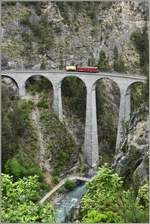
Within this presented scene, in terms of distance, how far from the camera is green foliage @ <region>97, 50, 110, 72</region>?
48.0 meters

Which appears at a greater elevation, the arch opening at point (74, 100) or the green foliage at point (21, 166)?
the arch opening at point (74, 100)

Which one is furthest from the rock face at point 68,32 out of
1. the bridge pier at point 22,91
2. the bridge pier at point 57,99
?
the bridge pier at point 57,99

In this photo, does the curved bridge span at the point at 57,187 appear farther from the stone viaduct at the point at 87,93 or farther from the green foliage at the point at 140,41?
the green foliage at the point at 140,41

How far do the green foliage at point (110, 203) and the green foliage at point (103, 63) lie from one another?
3495cm

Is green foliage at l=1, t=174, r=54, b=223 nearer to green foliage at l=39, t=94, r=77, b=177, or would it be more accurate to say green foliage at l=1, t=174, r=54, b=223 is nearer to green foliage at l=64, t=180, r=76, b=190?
green foliage at l=64, t=180, r=76, b=190

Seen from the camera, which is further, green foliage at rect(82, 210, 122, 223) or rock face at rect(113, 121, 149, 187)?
rock face at rect(113, 121, 149, 187)

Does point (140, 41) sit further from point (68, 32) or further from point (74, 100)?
point (74, 100)

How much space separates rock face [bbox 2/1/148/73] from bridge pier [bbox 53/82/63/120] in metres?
5.29

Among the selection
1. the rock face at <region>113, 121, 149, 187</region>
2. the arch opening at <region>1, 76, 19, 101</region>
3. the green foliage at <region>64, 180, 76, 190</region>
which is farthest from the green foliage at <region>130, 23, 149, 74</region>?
the rock face at <region>113, 121, 149, 187</region>

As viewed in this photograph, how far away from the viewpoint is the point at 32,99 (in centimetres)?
4116

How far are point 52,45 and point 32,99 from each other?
683cm

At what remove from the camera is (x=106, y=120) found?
43594mm

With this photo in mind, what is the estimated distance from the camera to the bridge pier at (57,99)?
40.0 m

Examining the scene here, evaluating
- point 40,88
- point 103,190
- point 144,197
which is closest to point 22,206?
point 103,190
